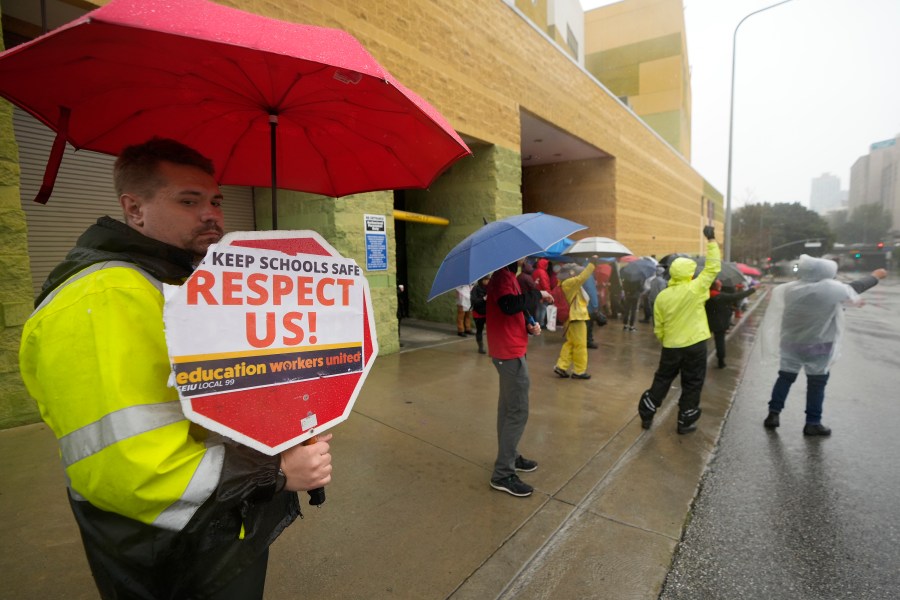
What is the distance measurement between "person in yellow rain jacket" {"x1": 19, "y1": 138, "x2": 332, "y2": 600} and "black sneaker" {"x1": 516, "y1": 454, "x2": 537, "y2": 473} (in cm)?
277

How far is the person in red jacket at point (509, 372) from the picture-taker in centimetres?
331

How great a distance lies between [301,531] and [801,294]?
196 inches

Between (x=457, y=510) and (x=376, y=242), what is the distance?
4.95 meters

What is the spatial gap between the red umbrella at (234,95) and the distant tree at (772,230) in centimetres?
5313

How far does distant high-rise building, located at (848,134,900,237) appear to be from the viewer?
31.8 metres

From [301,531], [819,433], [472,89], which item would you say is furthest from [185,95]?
[472,89]

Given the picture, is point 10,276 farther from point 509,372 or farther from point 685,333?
point 685,333

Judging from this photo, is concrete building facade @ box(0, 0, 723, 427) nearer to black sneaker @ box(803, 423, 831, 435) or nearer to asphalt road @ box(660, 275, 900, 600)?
asphalt road @ box(660, 275, 900, 600)

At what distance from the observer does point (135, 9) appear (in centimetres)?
103

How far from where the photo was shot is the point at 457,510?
121 inches

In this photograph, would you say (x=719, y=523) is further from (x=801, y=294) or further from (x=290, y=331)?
(x=290, y=331)

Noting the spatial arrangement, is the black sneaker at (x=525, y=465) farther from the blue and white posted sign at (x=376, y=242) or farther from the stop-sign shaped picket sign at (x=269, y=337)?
the blue and white posted sign at (x=376, y=242)

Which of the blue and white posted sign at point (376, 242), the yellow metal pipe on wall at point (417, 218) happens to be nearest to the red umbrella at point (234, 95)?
the blue and white posted sign at point (376, 242)

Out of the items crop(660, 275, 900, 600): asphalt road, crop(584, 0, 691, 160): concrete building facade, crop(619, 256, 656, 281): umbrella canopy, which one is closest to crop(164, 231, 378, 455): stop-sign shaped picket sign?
crop(660, 275, 900, 600): asphalt road
